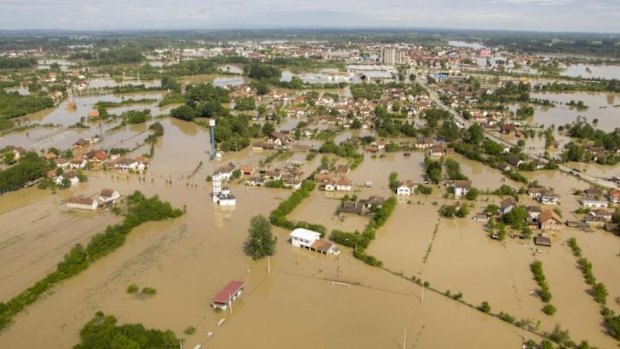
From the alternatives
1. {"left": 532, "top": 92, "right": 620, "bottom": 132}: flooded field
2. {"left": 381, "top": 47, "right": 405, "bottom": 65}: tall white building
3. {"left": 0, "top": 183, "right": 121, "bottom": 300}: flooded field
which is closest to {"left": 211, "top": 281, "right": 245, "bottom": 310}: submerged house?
{"left": 0, "top": 183, "right": 121, "bottom": 300}: flooded field

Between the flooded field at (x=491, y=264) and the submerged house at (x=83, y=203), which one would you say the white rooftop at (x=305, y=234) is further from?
the submerged house at (x=83, y=203)

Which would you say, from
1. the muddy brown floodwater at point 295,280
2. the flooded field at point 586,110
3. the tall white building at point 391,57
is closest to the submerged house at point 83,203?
the muddy brown floodwater at point 295,280

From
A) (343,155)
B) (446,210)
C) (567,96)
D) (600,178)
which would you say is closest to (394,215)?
(446,210)

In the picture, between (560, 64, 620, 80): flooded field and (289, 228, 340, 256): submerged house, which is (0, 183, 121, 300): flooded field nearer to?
(289, 228, 340, 256): submerged house

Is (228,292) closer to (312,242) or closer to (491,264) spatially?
(312,242)

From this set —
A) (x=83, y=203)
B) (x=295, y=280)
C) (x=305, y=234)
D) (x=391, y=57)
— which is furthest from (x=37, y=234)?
(x=391, y=57)
